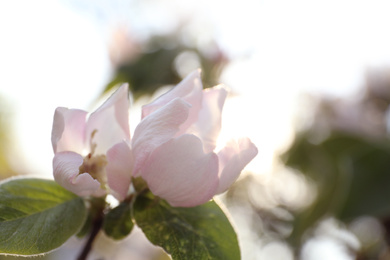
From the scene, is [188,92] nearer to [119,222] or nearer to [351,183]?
[119,222]

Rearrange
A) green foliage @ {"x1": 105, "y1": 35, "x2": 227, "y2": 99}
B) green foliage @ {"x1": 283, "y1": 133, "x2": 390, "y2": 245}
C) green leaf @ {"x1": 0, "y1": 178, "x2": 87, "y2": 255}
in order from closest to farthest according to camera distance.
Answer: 1. green leaf @ {"x1": 0, "y1": 178, "x2": 87, "y2": 255}
2. green foliage @ {"x1": 283, "y1": 133, "x2": 390, "y2": 245}
3. green foliage @ {"x1": 105, "y1": 35, "x2": 227, "y2": 99}

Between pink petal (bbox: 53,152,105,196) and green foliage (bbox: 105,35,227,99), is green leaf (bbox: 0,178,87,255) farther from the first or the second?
green foliage (bbox: 105,35,227,99)

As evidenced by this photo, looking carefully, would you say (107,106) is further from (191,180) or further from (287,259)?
(287,259)

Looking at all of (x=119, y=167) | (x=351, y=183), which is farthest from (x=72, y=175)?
(x=351, y=183)

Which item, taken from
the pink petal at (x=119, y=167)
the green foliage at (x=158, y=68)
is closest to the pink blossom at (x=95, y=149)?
the pink petal at (x=119, y=167)

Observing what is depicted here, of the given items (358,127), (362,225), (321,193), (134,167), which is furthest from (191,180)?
(358,127)

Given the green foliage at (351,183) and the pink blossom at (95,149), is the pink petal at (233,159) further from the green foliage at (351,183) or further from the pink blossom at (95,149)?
the green foliage at (351,183)

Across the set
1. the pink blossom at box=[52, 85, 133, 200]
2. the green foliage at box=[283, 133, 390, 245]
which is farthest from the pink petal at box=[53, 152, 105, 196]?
the green foliage at box=[283, 133, 390, 245]
